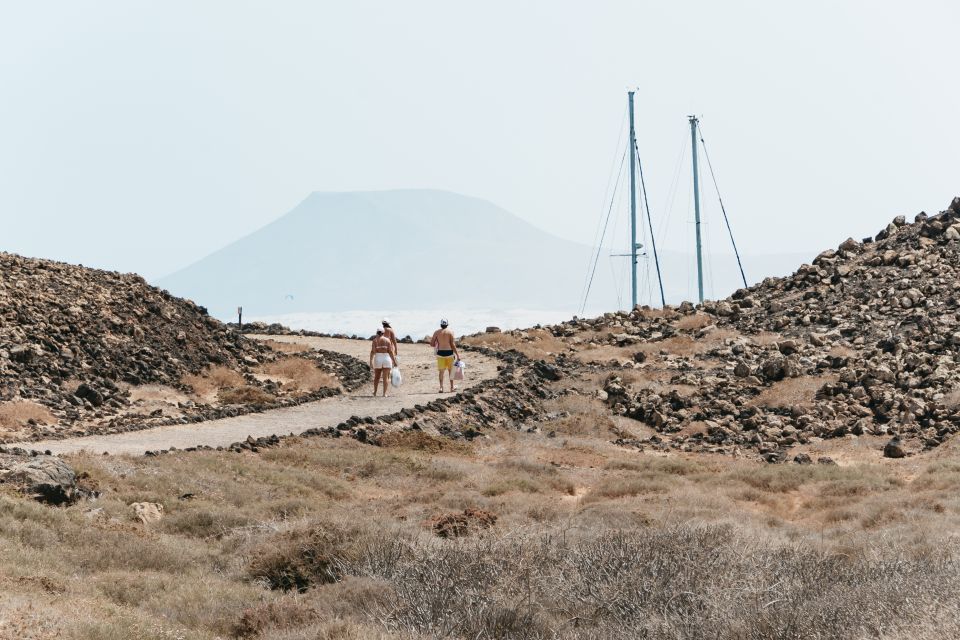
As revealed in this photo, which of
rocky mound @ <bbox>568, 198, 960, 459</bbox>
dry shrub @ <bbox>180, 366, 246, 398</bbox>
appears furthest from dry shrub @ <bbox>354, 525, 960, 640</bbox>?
dry shrub @ <bbox>180, 366, 246, 398</bbox>

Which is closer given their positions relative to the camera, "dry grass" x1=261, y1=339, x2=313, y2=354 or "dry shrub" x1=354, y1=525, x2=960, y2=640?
"dry shrub" x1=354, y1=525, x2=960, y2=640

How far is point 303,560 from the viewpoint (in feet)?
39.3

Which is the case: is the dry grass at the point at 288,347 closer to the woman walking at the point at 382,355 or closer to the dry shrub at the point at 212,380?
the dry shrub at the point at 212,380

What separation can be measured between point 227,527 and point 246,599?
3.42 m

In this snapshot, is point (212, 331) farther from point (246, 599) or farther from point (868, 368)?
point (246, 599)

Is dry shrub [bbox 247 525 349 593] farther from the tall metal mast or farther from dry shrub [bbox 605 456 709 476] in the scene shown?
the tall metal mast

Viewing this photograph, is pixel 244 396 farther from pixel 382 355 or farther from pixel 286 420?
pixel 286 420

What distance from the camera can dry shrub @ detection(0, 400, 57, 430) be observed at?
2102cm

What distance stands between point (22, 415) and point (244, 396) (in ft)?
19.8

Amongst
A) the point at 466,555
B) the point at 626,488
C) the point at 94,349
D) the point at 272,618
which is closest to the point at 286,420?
the point at 94,349

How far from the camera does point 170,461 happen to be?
1691 centimetres

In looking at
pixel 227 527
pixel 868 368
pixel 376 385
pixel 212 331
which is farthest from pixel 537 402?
pixel 227 527

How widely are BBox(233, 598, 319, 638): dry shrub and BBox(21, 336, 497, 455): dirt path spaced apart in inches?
341

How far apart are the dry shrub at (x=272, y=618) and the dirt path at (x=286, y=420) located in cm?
866
